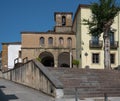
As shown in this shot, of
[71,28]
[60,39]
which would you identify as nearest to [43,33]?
[60,39]

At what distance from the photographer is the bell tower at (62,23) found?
188 ft

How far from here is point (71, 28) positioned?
57156 millimetres

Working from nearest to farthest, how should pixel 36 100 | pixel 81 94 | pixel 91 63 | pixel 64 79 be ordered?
pixel 36 100, pixel 81 94, pixel 64 79, pixel 91 63

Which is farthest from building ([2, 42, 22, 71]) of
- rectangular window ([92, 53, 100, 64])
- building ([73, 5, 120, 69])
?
rectangular window ([92, 53, 100, 64])

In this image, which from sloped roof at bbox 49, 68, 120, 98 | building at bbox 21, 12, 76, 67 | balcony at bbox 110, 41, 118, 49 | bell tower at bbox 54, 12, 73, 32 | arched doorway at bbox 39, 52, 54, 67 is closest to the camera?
sloped roof at bbox 49, 68, 120, 98

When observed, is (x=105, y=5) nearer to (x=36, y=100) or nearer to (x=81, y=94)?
(x=81, y=94)

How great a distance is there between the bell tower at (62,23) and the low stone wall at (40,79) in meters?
32.9

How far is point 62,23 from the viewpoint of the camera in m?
57.8

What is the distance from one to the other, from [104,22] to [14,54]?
31.8 metres

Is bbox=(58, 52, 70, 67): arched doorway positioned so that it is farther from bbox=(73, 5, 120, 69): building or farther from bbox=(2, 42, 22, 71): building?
bbox=(2, 42, 22, 71): building

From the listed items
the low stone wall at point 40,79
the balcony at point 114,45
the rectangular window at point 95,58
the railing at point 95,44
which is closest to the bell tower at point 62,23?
the railing at point 95,44

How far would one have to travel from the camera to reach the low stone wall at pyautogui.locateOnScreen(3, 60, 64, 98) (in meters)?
16.0

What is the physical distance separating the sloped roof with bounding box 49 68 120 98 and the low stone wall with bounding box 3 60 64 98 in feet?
2.87

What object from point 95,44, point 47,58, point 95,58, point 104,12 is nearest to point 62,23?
point 47,58
